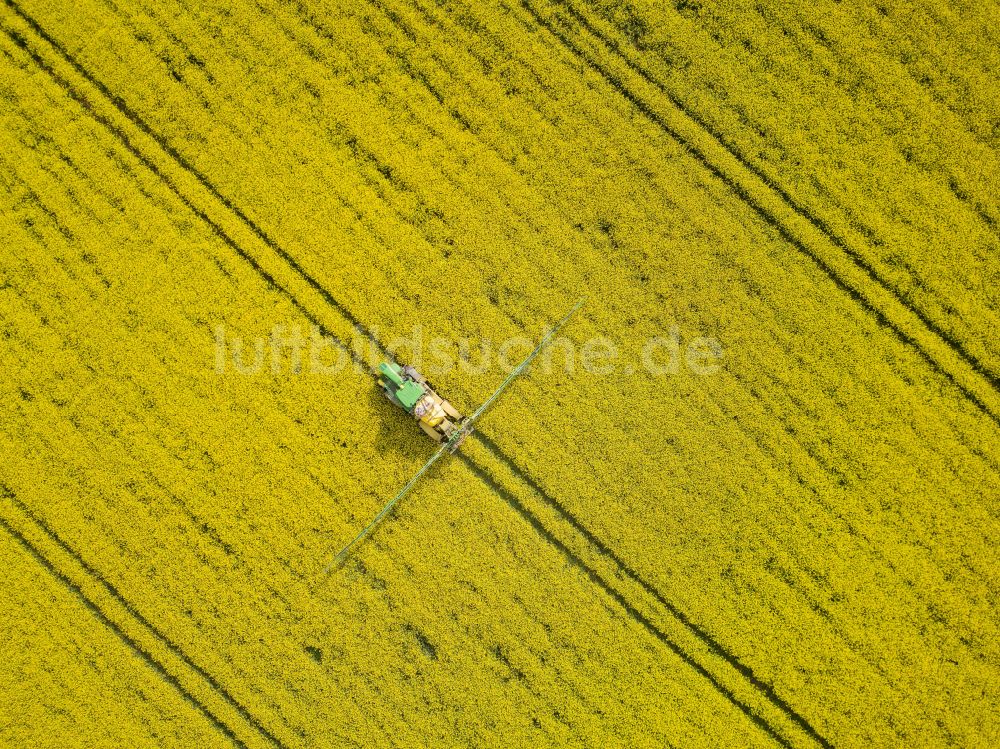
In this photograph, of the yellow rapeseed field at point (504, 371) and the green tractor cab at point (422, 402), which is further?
the yellow rapeseed field at point (504, 371)

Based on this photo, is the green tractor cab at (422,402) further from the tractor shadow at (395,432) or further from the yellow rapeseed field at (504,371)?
the yellow rapeseed field at (504,371)

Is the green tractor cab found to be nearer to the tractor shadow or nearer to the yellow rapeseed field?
the tractor shadow

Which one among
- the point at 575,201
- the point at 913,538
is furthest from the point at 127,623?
the point at 913,538

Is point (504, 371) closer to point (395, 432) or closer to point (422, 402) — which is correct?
point (422, 402)

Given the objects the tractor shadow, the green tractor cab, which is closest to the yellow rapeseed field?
the tractor shadow

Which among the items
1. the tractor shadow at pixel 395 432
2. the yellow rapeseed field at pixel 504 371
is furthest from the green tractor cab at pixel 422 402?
the yellow rapeseed field at pixel 504 371

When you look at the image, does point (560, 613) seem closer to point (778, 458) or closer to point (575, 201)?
point (778, 458)

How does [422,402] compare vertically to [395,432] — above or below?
above

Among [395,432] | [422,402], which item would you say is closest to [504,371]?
[422,402]
